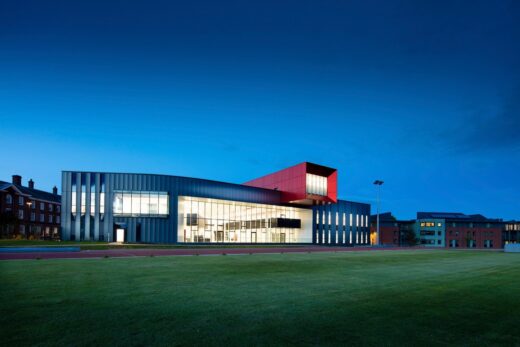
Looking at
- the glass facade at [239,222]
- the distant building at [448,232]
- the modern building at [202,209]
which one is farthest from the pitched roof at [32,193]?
the distant building at [448,232]

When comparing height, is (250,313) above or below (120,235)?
above

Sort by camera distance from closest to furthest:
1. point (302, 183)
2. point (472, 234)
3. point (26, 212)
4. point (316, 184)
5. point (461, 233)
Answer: point (302, 183) → point (316, 184) → point (26, 212) → point (461, 233) → point (472, 234)

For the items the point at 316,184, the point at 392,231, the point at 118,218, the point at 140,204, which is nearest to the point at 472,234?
the point at 392,231

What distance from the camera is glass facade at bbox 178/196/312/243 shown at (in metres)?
51.5

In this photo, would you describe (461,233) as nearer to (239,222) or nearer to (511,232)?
(511,232)

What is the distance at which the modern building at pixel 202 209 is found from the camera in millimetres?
46156

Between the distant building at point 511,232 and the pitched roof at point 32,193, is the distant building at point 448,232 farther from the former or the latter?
the pitched roof at point 32,193

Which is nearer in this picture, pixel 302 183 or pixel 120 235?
pixel 120 235

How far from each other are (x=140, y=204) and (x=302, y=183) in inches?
1035

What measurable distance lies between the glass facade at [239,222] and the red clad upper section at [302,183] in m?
4.17

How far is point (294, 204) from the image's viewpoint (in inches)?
2467

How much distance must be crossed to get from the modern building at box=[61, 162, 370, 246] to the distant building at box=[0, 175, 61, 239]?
22.5 meters

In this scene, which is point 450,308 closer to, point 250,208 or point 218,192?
point 218,192

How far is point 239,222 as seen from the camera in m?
58.2
